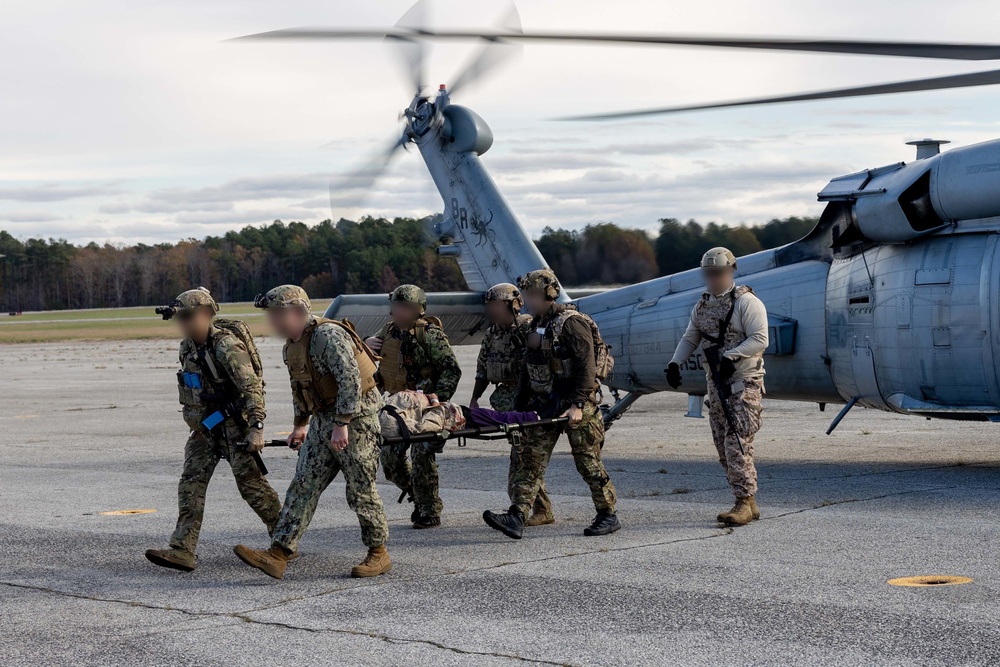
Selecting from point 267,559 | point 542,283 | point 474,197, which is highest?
point 474,197

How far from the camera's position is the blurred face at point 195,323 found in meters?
6.99

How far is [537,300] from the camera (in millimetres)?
7727

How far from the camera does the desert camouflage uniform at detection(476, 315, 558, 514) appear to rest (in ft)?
27.0

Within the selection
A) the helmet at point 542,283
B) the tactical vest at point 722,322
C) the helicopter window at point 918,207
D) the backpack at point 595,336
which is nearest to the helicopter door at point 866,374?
the helicopter window at point 918,207

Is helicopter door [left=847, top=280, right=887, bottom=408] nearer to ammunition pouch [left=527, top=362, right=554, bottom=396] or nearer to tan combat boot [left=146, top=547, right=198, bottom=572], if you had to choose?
ammunition pouch [left=527, top=362, right=554, bottom=396]

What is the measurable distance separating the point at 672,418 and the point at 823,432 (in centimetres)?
306

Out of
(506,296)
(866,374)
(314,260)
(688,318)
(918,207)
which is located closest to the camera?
(506,296)

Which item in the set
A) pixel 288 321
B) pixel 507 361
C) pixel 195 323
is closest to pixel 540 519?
pixel 507 361

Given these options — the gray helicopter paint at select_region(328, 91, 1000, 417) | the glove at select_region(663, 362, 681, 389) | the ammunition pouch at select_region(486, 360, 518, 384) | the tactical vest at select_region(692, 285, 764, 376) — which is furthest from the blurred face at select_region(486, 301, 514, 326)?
the gray helicopter paint at select_region(328, 91, 1000, 417)

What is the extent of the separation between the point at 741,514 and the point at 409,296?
2753 mm

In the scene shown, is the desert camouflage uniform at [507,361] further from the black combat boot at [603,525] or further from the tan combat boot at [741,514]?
the tan combat boot at [741,514]

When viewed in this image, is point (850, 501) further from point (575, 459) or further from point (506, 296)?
point (506, 296)

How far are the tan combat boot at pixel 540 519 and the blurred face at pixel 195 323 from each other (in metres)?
2.60

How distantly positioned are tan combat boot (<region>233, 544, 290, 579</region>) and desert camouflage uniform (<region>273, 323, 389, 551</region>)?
0.06m
